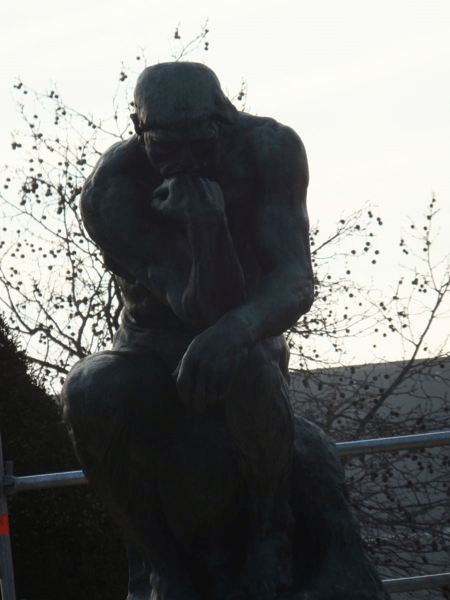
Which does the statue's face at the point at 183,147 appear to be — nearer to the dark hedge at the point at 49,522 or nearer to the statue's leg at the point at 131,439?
the statue's leg at the point at 131,439

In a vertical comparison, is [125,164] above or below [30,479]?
above

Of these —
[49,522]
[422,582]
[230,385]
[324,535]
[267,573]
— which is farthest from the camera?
[49,522]

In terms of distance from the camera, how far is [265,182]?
119 inches

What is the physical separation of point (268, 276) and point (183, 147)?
1.23 feet

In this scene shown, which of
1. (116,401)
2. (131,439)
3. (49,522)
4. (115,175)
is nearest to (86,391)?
(116,401)

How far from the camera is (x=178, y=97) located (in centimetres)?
289

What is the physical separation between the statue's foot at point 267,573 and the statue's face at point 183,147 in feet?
3.07

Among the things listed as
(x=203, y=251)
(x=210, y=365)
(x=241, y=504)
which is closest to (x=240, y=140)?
(x=203, y=251)

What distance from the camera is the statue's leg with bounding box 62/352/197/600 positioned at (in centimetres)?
288

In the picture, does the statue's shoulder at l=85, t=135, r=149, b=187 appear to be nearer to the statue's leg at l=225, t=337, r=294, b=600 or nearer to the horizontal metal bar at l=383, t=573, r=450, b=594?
the statue's leg at l=225, t=337, r=294, b=600

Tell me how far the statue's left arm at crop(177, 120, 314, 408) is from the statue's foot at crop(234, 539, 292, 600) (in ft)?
1.52

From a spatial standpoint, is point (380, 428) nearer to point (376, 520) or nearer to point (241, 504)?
point (376, 520)

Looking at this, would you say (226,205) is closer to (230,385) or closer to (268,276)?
(268,276)

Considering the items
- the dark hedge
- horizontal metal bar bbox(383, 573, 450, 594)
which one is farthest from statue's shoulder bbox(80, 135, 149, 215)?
the dark hedge
